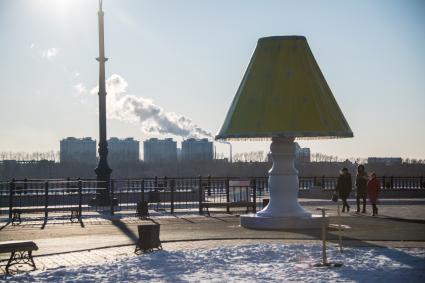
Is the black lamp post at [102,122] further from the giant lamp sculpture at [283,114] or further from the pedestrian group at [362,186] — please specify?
the pedestrian group at [362,186]

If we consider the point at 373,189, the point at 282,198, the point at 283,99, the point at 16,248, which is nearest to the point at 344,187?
the point at 373,189

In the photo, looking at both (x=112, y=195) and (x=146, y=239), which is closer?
(x=146, y=239)

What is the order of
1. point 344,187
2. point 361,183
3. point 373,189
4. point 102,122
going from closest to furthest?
point 373,189, point 361,183, point 344,187, point 102,122

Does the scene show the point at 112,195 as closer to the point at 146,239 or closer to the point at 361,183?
the point at 361,183

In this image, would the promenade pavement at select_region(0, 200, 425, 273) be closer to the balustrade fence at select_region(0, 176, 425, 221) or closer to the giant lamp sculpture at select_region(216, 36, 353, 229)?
the giant lamp sculpture at select_region(216, 36, 353, 229)

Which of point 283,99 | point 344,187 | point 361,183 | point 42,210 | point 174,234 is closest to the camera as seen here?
point 174,234

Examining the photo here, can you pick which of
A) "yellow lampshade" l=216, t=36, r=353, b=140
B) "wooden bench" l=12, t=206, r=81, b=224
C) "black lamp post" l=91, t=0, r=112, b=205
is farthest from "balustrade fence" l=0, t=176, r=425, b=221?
"yellow lampshade" l=216, t=36, r=353, b=140

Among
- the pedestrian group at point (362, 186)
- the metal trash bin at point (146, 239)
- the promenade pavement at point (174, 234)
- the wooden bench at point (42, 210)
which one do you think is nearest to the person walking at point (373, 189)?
the pedestrian group at point (362, 186)

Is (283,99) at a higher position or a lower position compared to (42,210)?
higher

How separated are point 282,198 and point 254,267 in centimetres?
760

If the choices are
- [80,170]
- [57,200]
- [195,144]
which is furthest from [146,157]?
[57,200]

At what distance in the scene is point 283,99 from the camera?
19531 mm

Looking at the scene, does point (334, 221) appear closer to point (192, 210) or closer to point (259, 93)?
point (259, 93)

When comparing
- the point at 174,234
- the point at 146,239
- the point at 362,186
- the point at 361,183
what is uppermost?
the point at 361,183
